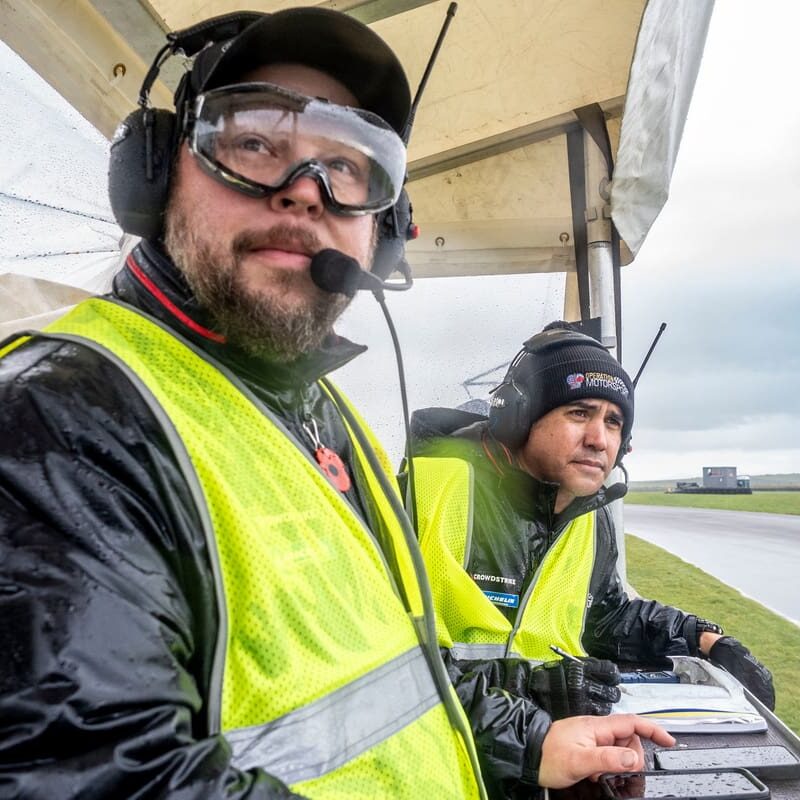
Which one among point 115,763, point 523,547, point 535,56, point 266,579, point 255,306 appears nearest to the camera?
point 115,763

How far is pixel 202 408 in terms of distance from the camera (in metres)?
0.78

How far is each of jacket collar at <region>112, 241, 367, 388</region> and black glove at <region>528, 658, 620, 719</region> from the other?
1.03 m

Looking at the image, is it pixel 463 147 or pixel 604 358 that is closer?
pixel 604 358

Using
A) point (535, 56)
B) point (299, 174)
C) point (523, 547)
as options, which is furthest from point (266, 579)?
point (535, 56)

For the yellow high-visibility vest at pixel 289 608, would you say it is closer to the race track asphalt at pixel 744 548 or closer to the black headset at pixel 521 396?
the black headset at pixel 521 396

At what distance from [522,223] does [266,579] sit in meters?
2.47

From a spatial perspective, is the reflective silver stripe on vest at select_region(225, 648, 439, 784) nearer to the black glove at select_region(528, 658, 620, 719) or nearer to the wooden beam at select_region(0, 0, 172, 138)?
the black glove at select_region(528, 658, 620, 719)

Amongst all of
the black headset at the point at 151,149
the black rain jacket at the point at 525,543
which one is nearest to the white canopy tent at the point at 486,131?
the black rain jacket at the point at 525,543

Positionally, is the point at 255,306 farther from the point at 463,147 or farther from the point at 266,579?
the point at 463,147

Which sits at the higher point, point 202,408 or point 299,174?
point 299,174

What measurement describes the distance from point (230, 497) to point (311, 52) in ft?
2.50

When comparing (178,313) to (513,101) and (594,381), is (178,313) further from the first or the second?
(513,101)

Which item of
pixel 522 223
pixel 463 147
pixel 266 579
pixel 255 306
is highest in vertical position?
pixel 463 147

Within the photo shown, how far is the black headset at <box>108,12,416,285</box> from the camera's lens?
1025 millimetres
